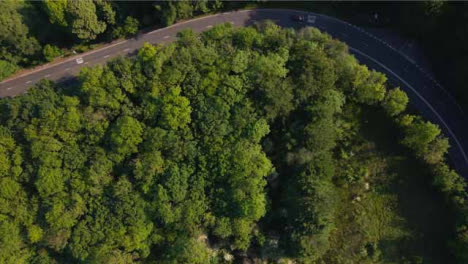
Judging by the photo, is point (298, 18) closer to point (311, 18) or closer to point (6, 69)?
point (311, 18)

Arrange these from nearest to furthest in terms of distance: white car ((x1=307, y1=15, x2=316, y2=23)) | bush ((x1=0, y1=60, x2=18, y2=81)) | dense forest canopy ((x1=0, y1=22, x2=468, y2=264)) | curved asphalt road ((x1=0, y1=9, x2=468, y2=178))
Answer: dense forest canopy ((x1=0, y1=22, x2=468, y2=264)), curved asphalt road ((x1=0, y1=9, x2=468, y2=178)), bush ((x1=0, y1=60, x2=18, y2=81)), white car ((x1=307, y1=15, x2=316, y2=23))

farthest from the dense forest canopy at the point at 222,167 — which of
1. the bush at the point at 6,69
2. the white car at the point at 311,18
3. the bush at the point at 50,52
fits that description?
the bush at the point at 6,69

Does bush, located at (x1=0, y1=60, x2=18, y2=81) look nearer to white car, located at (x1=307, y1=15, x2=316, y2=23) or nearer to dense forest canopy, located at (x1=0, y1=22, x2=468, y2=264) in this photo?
dense forest canopy, located at (x1=0, y1=22, x2=468, y2=264)

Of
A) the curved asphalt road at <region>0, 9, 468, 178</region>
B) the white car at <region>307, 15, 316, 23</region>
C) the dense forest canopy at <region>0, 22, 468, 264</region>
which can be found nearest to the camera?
the dense forest canopy at <region>0, 22, 468, 264</region>

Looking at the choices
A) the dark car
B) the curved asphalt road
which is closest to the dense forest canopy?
the curved asphalt road

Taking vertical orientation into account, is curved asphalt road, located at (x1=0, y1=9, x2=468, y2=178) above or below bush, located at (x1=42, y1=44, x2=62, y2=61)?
above

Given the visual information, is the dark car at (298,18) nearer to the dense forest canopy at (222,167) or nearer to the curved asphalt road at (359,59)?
the curved asphalt road at (359,59)

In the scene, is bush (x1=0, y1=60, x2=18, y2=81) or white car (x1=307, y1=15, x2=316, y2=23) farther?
white car (x1=307, y1=15, x2=316, y2=23)
